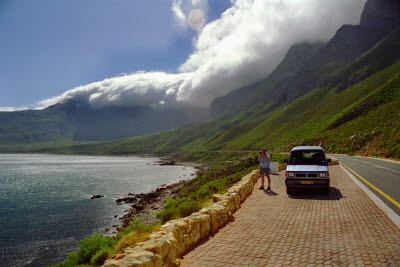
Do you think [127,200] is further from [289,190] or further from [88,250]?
[289,190]

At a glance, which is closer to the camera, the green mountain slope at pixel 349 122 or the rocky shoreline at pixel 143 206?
the rocky shoreline at pixel 143 206

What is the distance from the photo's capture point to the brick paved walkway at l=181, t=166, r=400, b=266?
18.4 feet

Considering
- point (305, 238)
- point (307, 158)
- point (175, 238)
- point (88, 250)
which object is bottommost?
point (88, 250)

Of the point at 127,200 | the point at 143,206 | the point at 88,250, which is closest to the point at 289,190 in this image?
the point at 88,250

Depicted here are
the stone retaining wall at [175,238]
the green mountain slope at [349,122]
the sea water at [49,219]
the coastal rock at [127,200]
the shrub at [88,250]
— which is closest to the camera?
the stone retaining wall at [175,238]

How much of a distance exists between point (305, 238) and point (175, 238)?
3792mm

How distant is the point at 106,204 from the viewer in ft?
135

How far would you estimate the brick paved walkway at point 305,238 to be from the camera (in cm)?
561

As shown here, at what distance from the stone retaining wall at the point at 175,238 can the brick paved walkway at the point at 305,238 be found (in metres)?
0.31

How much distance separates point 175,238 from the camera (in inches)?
253

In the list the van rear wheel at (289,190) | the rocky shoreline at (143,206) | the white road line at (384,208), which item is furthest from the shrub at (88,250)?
the rocky shoreline at (143,206)

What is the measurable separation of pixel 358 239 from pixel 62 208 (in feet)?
138

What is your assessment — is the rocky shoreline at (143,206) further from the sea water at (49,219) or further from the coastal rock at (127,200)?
the sea water at (49,219)

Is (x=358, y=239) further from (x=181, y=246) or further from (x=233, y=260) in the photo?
(x=181, y=246)
